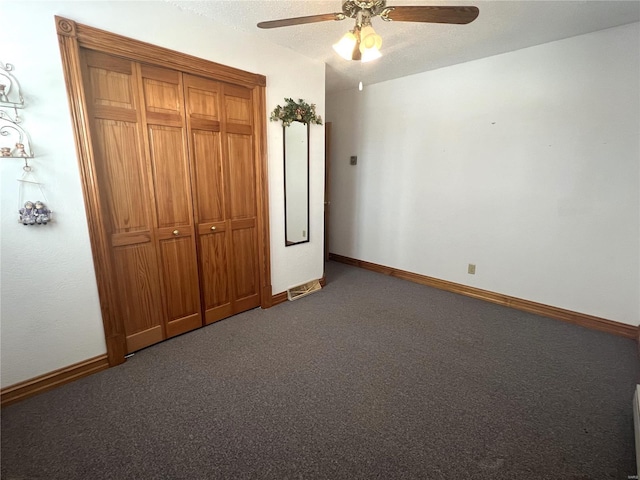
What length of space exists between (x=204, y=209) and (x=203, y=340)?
1.07m

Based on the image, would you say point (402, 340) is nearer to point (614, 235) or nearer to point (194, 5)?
point (614, 235)

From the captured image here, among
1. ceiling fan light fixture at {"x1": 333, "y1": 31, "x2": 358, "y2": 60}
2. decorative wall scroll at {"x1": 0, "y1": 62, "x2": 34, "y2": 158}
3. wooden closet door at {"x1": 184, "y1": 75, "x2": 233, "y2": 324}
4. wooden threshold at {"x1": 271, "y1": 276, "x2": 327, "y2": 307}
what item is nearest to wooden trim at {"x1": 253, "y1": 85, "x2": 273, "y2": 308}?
wooden threshold at {"x1": 271, "y1": 276, "x2": 327, "y2": 307}

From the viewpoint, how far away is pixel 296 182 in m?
2.97

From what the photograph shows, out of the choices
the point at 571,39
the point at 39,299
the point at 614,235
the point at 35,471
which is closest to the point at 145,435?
the point at 35,471

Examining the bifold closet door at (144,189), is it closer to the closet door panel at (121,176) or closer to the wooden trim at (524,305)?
the closet door panel at (121,176)

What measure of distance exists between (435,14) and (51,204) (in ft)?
7.62

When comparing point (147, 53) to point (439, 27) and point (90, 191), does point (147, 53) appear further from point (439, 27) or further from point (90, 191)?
point (439, 27)

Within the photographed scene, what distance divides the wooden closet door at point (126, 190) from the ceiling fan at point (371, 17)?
3.44 ft

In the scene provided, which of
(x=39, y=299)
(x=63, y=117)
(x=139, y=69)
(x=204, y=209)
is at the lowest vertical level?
(x=39, y=299)

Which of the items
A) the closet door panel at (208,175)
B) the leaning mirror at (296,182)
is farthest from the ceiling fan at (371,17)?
the leaning mirror at (296,182)

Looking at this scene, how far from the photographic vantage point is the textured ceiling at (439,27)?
1.96m

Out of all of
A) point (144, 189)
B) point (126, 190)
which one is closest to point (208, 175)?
point (144, 189)

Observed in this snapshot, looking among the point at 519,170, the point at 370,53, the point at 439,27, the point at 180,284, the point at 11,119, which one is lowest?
the point at 180,284

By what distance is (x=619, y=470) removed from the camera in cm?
133
